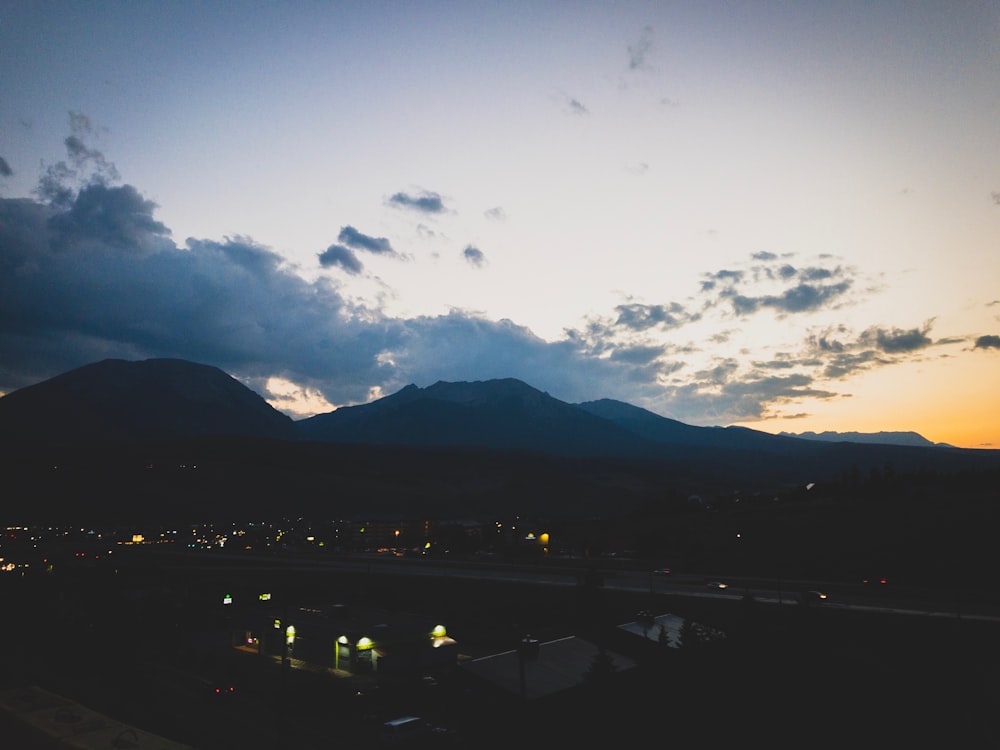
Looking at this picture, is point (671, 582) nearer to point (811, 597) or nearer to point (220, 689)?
point (811, 597)

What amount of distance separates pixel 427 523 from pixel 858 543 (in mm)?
89979

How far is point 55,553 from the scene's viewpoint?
3804 inches

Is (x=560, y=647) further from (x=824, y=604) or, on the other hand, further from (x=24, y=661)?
(x=24, y=661)

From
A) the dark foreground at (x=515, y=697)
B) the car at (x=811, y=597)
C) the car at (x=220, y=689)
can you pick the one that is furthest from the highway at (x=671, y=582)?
the car at (x=220, y=689)

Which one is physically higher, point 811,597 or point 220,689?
point 811,597

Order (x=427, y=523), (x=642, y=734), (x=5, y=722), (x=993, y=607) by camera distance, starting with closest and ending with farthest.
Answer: (x=5, y=722) → (x=642, y=734) → (x=993, y=607) → (x=427, y=523)

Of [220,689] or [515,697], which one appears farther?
[220,689]

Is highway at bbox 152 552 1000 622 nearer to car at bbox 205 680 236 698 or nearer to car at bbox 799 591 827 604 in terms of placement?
car at bbox 799 591 827 604

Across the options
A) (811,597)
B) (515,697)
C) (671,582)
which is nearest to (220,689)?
(515,697)

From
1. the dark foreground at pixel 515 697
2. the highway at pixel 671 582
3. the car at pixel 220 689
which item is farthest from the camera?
the highway at pixel 671 582

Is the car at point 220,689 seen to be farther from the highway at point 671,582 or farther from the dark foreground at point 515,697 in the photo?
the highway at point 671,582

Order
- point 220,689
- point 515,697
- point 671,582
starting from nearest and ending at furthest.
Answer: point 515,697, point 220,689, point 671,582

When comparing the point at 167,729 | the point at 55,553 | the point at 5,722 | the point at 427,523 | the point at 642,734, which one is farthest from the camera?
the point at 427,523

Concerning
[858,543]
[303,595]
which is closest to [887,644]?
[858,543]
